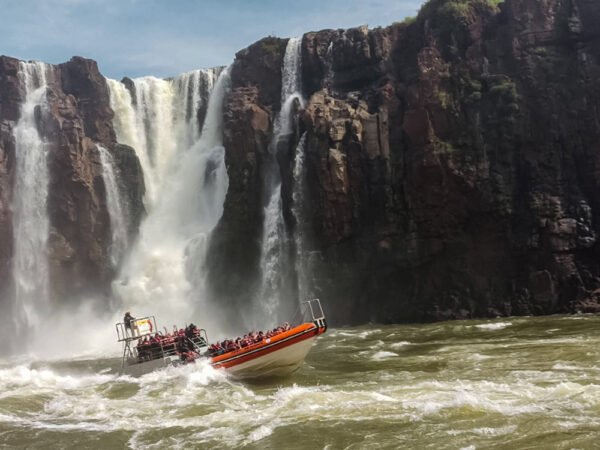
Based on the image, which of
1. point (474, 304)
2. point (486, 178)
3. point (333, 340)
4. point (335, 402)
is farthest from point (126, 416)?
point (486, 178)

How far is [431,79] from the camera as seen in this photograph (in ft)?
131

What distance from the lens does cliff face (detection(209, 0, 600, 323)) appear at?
121 ft

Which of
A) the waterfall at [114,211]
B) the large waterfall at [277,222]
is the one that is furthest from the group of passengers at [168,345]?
the waterfall at [114,211]

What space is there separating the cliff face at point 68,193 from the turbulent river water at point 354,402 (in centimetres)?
1925

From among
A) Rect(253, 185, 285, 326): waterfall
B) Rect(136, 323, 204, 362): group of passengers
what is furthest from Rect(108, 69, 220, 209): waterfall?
Rect(136, 323, 204, 362): group of passengers

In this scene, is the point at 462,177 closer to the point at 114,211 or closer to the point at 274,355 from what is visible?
the point at 274,355

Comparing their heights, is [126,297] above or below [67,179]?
below

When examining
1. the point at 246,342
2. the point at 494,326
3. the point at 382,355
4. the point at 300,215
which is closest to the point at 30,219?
the point at 300,215

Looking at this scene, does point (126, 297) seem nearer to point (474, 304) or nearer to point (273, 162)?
point (273, 162)

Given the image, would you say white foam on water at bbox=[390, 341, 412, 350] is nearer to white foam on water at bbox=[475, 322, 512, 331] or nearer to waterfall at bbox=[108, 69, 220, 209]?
white foam on water at bbox=[475, 322, 512, 331]

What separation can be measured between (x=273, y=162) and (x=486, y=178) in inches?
602

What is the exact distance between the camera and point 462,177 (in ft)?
127

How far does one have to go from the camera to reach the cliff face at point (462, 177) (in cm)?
3703

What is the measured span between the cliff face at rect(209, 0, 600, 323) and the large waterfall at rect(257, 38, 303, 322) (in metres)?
1.24
